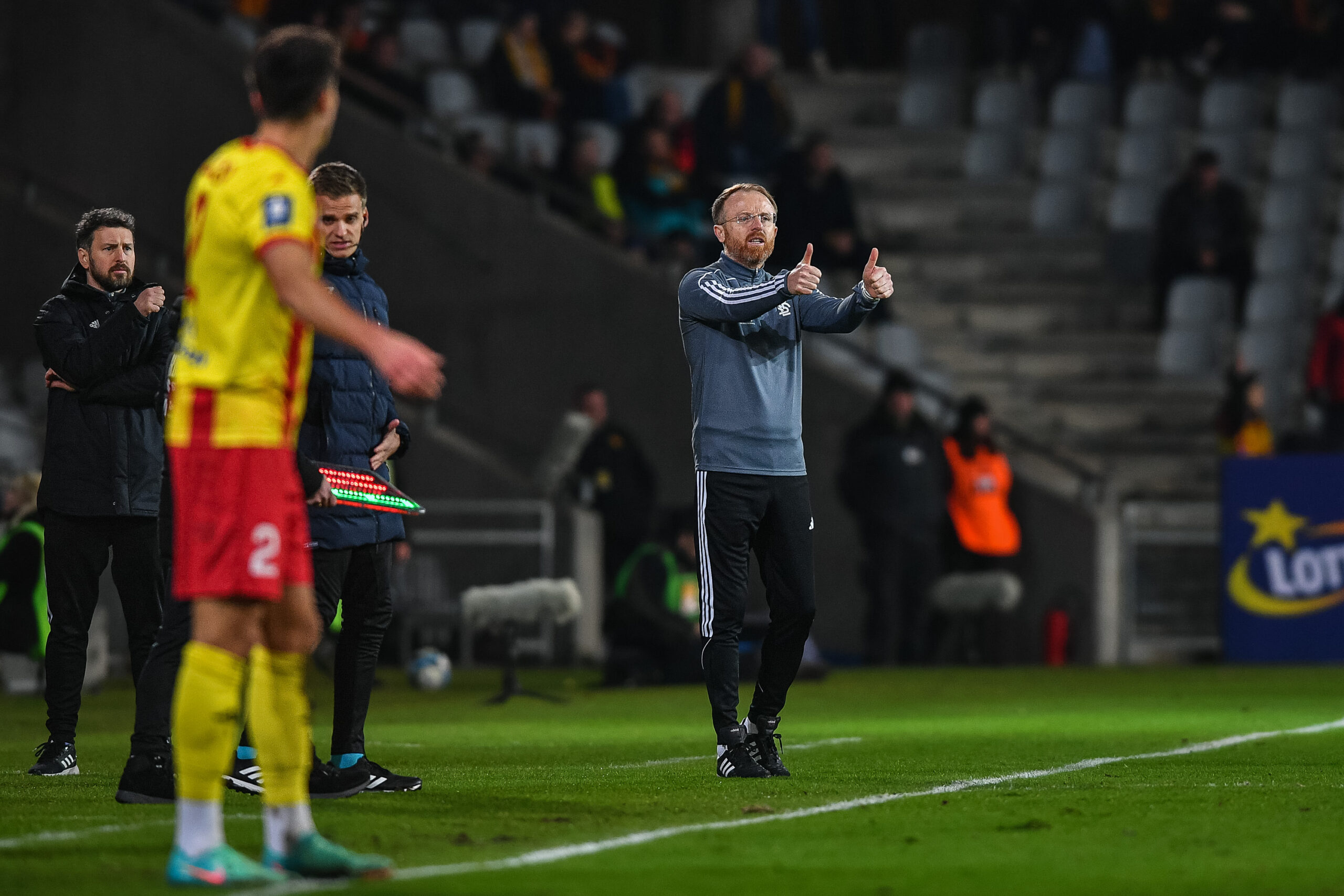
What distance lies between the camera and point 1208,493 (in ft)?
59.6

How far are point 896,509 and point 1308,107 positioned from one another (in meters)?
8.86

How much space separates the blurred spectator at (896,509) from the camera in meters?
16.7

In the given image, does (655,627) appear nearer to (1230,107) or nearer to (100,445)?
(100,445)

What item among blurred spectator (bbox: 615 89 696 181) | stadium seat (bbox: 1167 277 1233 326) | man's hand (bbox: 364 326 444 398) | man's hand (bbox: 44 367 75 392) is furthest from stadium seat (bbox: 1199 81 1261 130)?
man's hand (bbox: 364 326 444 398)

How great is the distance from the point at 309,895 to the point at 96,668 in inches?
371

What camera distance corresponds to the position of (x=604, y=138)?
21406 millimetres

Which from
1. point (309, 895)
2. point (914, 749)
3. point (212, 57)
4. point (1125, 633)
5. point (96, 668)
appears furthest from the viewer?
point (212, 57)

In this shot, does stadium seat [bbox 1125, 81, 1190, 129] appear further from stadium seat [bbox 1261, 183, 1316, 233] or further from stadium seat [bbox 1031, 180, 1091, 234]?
stadium seat [bbox 1261, 183, 1316, 233]

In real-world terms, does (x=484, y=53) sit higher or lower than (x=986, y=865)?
higher

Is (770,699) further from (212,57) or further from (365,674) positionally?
(212,57)

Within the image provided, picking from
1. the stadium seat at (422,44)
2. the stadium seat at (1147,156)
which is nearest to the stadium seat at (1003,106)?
the stadium seat at (1147,156)

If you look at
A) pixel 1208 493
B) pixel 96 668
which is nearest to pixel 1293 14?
pixel 1208 493

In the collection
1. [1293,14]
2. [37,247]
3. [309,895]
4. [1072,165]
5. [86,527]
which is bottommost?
[309,895]

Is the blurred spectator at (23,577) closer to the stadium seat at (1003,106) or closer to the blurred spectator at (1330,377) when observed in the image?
the blurred spectator at (1330,377)
